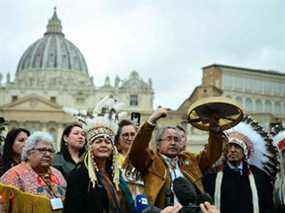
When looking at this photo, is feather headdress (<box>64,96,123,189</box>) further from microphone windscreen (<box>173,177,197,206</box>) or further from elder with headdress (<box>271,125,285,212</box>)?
elder with headdress (<box>271,125,285,212</box>)

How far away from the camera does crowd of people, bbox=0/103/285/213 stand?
4.10 metres

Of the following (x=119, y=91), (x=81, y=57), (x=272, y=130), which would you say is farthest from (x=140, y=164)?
(x=81, y=57)

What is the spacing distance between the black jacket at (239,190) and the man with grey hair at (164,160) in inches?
8.0

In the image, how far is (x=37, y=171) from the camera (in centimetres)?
450

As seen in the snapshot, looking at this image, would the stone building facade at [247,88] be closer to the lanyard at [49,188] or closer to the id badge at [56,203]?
the lanyard at [49,188]

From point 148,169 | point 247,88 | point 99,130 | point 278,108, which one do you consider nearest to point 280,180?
point 148,169

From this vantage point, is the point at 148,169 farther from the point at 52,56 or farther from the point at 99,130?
the point at 52,56

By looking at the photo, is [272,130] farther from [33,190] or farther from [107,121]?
[33,190]

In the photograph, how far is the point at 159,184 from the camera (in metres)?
4.42

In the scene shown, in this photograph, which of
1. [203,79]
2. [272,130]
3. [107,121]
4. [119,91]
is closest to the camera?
[107,121]

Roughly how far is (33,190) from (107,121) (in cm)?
72

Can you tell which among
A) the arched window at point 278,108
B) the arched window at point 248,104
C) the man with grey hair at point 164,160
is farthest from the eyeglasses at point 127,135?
the arched window at point 278,108

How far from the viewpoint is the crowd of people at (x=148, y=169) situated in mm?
4102

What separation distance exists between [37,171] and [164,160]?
95 centimetres
